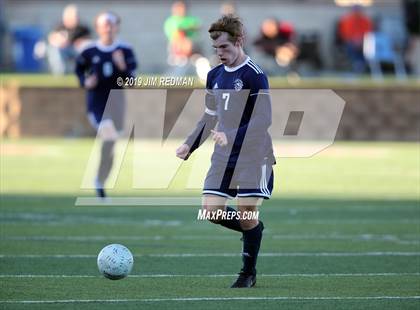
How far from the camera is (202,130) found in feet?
28.0

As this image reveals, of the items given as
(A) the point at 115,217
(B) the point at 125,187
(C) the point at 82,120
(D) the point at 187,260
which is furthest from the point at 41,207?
(C) the point at 82,120

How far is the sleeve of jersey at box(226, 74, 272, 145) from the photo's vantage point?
26.9 feet

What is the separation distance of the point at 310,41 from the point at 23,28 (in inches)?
311

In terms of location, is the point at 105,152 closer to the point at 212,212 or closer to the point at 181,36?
the point at 212,212

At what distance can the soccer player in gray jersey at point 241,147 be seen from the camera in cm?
822

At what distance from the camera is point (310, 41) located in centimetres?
3033

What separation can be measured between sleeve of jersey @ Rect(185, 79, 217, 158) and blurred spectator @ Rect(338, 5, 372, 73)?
19510 mm

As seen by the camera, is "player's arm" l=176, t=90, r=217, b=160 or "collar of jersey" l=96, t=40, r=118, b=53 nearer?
"player's arm" l=176, t=90, r=217, b=160

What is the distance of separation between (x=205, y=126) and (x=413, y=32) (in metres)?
22.7

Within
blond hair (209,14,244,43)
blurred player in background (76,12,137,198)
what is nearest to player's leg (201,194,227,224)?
blond hair (209,14,244,43)

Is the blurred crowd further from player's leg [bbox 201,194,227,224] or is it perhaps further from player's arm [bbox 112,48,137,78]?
player's leg [bbox 201,194,227,224]

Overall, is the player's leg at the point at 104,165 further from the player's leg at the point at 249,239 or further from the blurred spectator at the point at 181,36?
the blurred spectator at the point at 181,36

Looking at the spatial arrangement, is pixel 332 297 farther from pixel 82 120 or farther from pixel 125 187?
pixel 82 120

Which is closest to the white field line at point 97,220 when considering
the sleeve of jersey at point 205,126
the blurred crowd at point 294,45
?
the sleeve of jersey at point 205,126
